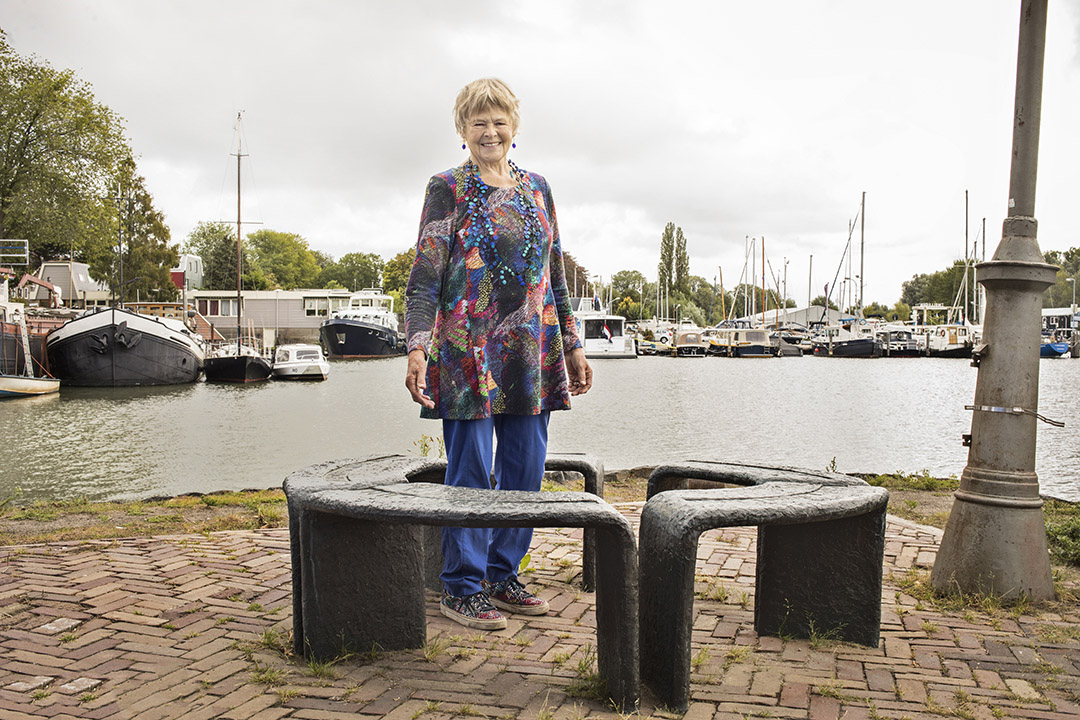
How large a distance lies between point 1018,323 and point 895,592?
4.24 feet

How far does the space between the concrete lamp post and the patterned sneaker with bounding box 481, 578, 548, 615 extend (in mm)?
1747

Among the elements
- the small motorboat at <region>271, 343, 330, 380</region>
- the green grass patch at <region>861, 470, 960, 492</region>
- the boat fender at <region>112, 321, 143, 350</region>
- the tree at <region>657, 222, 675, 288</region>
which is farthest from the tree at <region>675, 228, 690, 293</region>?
the green grass patch at <region>861, 470, 960, 492</region>

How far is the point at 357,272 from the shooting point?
368 feet

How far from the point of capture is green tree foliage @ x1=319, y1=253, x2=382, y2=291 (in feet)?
368

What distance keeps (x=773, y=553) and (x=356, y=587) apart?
147 cm

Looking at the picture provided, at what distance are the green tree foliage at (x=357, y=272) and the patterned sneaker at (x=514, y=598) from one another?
11050 centimetres

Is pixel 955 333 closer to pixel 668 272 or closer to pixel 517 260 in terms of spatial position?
pixel 668 272

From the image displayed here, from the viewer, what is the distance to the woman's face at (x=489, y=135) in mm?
3096

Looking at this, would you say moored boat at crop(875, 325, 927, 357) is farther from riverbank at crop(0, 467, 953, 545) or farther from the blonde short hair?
the blonde short hair

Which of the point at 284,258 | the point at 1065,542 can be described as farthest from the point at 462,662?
the point at 284,258

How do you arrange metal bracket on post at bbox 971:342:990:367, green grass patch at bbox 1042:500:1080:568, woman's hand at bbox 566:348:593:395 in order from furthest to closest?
green grass patch at bbox 1042:500:1080:568 < metal bracket on post at bbox 971:342:990:367 < woman's hand at bbox 566:348:593:395

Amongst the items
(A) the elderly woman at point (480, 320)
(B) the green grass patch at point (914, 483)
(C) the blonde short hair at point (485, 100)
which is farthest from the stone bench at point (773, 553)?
(B) the green grass patch at point (914, 483)

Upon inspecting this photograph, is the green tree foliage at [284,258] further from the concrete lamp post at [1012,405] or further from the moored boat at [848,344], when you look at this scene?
the concrete lamp post at [1012,405]

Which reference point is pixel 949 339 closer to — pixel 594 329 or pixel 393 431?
pixel 594 329
